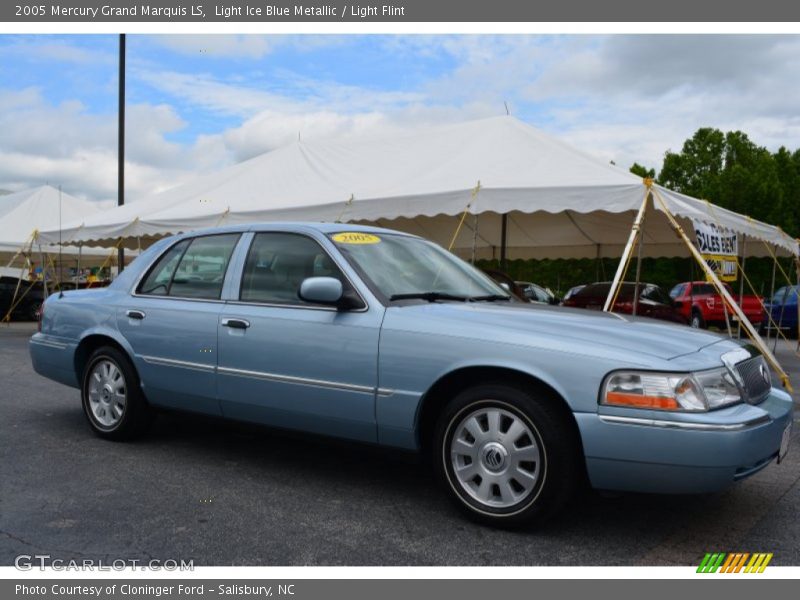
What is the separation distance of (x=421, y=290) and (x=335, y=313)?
53 centimetres

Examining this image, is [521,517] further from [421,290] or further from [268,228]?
[268,228]

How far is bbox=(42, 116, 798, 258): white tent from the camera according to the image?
9680 mm

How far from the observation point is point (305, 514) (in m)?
3.77

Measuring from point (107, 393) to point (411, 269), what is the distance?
2.42 meters

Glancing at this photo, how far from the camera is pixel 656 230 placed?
47.2 feet

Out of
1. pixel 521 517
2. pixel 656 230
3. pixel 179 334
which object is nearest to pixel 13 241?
pixel 656 230

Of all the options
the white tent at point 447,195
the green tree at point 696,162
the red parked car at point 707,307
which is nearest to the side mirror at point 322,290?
the white tent at point 447,195

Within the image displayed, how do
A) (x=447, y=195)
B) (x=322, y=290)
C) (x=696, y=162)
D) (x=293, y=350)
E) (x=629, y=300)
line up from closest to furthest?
1. (x=322, y=290)
2. (x=293, y=350)
3. (x=447, y=195)
4. (x=629, y=300)
5. (x=696, y=162)

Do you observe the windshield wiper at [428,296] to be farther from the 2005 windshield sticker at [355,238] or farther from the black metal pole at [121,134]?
the black metal pole at [121,134]

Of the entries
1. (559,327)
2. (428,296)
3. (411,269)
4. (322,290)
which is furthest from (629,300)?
(322,290)

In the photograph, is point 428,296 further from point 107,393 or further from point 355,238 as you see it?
point 107,393

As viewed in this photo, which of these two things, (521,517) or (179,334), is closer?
(521,517)

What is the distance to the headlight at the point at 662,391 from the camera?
10.5ft

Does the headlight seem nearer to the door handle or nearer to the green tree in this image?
the door handle
